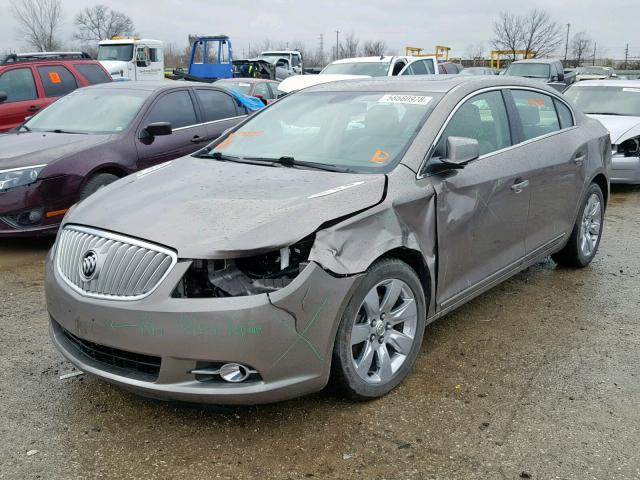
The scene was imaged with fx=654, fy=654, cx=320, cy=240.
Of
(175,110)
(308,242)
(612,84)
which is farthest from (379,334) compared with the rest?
(612,84)

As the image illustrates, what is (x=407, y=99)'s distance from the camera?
4.05 meters

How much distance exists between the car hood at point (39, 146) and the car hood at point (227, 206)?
2619 mm

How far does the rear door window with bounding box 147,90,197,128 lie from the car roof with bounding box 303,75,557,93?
295 cm

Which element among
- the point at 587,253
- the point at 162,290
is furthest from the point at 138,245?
the point at 587,253

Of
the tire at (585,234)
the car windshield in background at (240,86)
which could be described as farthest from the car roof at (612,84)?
the car windshield in background at (240,86)

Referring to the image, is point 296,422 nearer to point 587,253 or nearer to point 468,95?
point 468,95

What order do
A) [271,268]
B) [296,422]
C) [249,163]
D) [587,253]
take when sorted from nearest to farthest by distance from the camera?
1. [271,268]
2. [296,422]
3. [249,163]
4. [587,253]

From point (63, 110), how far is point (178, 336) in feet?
17.5

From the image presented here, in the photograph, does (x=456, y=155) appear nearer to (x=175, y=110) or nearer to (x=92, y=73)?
(x=175, y=110)

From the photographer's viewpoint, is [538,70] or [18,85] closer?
[18,85]

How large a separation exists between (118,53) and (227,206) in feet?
71.9

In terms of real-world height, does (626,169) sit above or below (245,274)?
below

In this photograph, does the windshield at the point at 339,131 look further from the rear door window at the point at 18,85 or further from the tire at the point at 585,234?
the rear door window at the point at 18,85

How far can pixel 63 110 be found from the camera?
7242 millimetres
